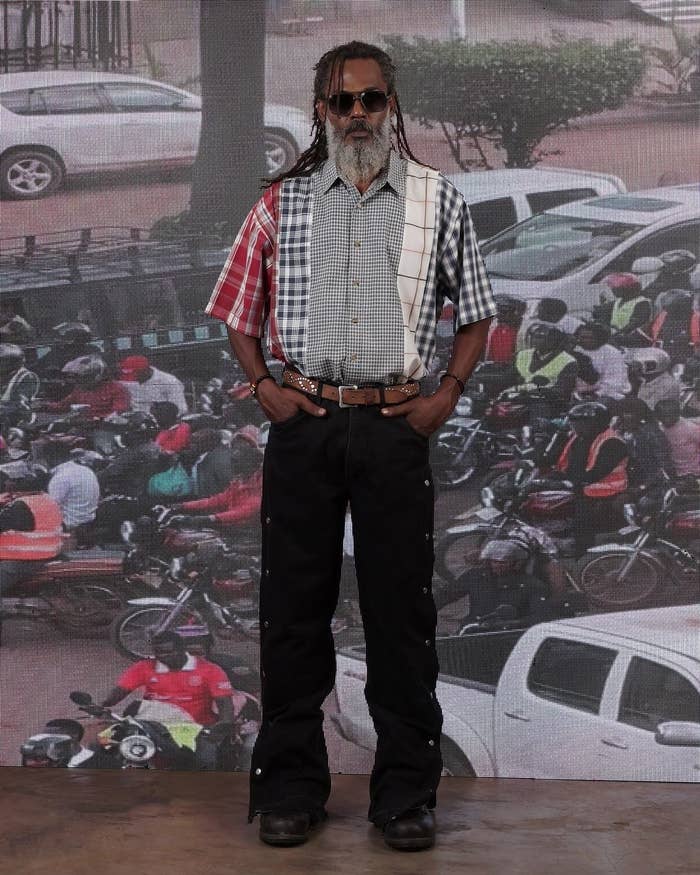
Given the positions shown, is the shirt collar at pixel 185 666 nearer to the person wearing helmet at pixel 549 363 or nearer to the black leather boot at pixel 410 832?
the black leather boot at pixel 410 832

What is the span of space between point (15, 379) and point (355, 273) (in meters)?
1.17

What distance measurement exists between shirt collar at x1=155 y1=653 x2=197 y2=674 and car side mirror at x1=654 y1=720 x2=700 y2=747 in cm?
124

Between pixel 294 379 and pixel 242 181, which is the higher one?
pixel 242 181

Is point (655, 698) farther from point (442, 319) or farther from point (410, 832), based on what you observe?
point (442, 319)

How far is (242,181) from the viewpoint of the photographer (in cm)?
342

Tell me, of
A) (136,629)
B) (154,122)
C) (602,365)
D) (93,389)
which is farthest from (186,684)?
(154,122)

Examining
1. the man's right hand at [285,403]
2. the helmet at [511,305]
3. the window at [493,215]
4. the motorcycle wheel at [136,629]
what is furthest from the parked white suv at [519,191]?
the motorcycle wheel at [136,629]

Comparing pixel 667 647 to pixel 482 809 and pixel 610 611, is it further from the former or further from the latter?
pixel 482 809

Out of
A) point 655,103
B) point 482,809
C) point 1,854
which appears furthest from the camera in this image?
point 655,103

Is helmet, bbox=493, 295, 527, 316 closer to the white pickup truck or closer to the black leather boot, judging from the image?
the white pickup truck

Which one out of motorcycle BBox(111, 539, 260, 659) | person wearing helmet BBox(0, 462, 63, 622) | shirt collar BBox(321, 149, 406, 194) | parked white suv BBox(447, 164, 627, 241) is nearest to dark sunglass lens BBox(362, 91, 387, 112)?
shirt collar BBox(321, 149, 406, 194)

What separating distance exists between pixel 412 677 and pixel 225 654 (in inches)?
Answer: 31.5

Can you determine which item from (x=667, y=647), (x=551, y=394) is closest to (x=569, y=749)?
(x=667, y=647)

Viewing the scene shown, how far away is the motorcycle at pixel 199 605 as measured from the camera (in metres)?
3.47
